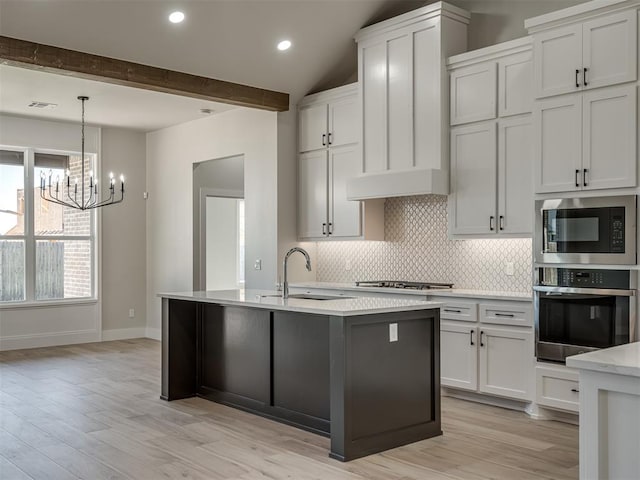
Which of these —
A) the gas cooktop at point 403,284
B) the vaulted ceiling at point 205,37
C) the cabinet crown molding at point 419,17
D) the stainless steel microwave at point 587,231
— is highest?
the cabinet crown molding at point 419,17

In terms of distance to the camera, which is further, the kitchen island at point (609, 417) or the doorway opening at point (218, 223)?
the doorway opening at point (218, 223)

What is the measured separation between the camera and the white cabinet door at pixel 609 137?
4348 millimetres

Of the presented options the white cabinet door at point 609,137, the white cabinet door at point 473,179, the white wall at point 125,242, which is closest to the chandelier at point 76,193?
the white wall at point 125,242

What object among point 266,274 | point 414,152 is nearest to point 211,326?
point 266,274

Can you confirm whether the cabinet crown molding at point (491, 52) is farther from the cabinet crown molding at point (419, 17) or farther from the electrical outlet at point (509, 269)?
the electrical outlet at point (509, 269)

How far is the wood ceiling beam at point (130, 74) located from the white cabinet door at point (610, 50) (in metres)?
3.32

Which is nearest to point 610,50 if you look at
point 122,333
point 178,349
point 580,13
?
point 580,13

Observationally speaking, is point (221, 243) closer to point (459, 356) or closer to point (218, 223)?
point (218, 223)

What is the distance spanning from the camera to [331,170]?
6852 mm

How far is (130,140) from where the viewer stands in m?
9.23

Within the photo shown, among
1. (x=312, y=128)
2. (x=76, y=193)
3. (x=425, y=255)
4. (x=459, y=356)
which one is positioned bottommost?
(x=459, y=356)

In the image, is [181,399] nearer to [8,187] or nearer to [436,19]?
[436,19]

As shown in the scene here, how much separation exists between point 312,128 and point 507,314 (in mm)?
3053

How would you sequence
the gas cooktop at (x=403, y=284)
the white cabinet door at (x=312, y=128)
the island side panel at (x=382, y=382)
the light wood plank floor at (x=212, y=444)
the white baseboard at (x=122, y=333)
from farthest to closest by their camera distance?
the white baseboard at (x=122, y=333)
the white cabinet door at (x=312, y=128)
the gas cooktop at (x=403, y=284)
the island side panel at (x=382, y=382)
the light wood plank floor at (x=212, y=444)
